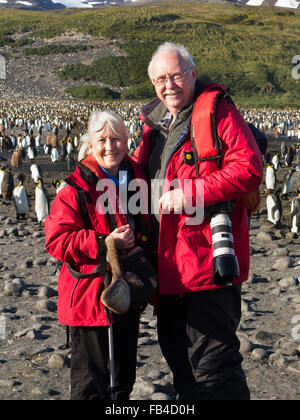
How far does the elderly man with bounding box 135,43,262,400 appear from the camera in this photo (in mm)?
2186

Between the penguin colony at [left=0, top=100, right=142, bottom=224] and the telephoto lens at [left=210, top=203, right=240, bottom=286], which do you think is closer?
the telephoto lens at [left=210, top=203, right=240, bottom=286]

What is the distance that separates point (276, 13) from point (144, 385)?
11485 cm

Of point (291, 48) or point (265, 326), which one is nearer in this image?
point (265, 326)

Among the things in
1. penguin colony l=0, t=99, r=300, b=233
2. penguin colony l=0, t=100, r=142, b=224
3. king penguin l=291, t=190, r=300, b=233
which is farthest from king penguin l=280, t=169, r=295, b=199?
penguin colony l=0, t=100, r=142, b=224

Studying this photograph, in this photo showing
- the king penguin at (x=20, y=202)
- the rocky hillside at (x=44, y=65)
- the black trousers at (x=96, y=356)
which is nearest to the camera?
the black trousers at (x=96, y=356)

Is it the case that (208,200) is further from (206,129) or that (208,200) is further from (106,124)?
(106,124)

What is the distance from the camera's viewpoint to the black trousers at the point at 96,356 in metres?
2.33

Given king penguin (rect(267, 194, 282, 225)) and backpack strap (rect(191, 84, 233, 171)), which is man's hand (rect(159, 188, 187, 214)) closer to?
backpack strap (rect(191, 84, 233, 171))

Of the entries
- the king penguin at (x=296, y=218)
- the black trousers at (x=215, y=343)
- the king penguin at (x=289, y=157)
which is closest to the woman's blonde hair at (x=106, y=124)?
the black trousers at (x=215, y=343)

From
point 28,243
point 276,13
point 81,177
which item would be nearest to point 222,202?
point 81,177

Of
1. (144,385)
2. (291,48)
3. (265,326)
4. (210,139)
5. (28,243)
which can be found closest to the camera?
(210,139)

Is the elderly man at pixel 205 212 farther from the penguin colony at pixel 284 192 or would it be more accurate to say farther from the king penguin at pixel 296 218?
the penguin colony at pixel 284 192

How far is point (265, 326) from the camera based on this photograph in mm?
4477

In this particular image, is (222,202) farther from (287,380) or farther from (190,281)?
(287,380)
